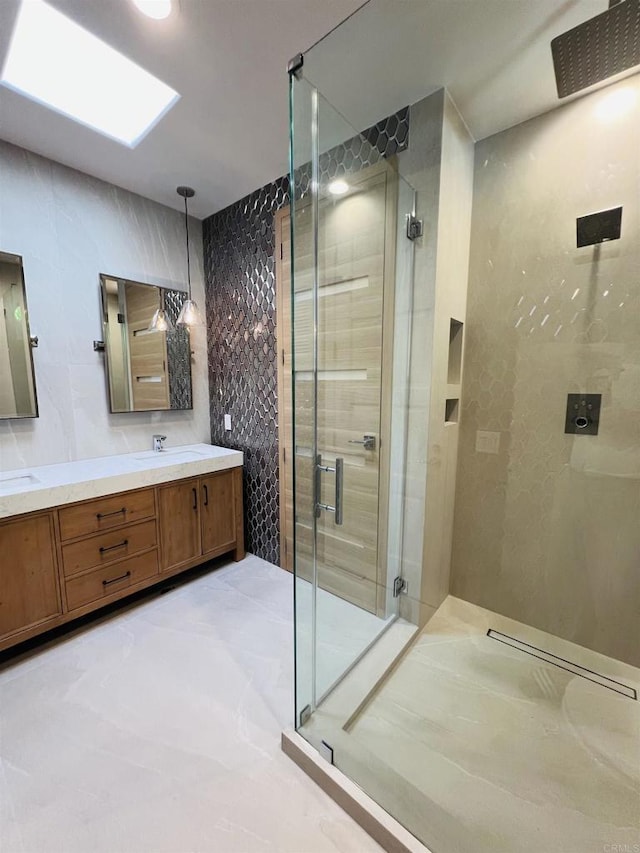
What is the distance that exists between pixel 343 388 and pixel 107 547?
1.64 m

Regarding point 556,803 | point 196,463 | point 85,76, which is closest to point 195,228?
point 85,76

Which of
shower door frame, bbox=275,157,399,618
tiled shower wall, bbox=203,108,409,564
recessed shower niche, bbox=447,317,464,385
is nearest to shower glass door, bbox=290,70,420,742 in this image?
shower door frame, bbox=275,157,399,618

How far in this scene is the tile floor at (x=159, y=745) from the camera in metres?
1.09

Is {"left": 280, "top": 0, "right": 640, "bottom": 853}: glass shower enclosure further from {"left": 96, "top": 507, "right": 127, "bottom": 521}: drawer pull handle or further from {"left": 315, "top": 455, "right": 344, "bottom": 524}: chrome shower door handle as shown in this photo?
{"left": 96, "top": 507, "right": 127, "bottom": 521}: drawer pull handle

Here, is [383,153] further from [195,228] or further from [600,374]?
[195,228]

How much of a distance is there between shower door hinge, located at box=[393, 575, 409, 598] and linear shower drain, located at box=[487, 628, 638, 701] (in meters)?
0.52

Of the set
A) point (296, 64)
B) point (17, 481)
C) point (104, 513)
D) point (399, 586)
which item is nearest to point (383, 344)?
point (296, 64)

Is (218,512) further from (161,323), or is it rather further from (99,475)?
(161,323)

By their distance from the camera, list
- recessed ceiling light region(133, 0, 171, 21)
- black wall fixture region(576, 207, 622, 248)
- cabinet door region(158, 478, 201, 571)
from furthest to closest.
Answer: cabinet door region(158, 478, 201, 571)
black wall fixture region(576, 207, 622, 248)
recessed ceiling light region(133, 0, 171, 21)

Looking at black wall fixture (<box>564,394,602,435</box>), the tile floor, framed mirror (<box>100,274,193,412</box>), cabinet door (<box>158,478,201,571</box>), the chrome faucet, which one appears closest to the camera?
the tile floor

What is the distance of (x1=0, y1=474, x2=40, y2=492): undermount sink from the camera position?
6.05 feet

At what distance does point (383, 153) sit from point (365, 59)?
14.9 inches

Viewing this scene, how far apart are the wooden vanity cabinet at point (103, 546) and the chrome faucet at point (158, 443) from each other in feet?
1.61

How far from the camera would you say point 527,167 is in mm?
1700
